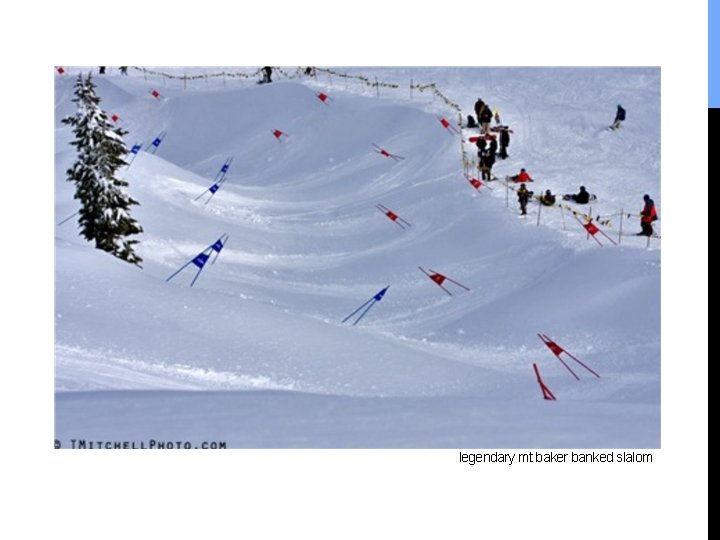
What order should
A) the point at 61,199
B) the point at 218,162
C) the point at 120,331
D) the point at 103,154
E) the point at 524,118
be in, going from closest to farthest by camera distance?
1. the point at 120,331
2. the point at 103,154
3. the point at 61,199
4. the point at 524,118
5. the point at 218,162

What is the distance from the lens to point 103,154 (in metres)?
18.7

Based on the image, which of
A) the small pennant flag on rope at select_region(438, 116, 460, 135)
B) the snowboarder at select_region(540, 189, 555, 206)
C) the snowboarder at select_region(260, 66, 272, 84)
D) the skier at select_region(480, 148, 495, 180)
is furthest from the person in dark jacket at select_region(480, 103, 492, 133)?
the snowboarder at select_region(260, 66, 272, 84)

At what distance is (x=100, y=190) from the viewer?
18.5 m

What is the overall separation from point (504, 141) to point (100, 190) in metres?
15.6

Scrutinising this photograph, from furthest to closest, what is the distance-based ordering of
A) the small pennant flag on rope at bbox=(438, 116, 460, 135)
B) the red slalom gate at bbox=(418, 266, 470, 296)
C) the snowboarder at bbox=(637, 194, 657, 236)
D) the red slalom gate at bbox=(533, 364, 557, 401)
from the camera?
the small pennant flag on rope at bbox=(438, 116, 460, 135) → the red slalom gate at bbox=(418, 266, 470, 296) → the snowboarder at bbox=(637, 194, 657, 236) → the red slalom gate at bbox=(533, 364, 557, 401)

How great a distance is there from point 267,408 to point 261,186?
73.9 feet

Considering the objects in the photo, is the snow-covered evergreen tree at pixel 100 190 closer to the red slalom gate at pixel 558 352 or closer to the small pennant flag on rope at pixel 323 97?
the red slalom gate at pixel 558 352

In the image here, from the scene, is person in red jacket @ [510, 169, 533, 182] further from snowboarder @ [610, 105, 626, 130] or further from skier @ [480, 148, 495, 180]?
snowboarder @ [610, 105, 626, 130]

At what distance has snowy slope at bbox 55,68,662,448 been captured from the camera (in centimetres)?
1029

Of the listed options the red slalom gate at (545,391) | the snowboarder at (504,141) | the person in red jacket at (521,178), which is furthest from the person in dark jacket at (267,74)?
the red slalom gate at (545,391)

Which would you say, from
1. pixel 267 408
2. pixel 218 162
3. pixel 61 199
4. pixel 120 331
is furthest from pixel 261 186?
pixel 267 408

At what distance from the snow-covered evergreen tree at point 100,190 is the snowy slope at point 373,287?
54.4 inches

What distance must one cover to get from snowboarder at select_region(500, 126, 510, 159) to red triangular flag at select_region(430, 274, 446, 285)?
9685 mm

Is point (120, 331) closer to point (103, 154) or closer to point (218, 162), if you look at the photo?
point (103, 154)
